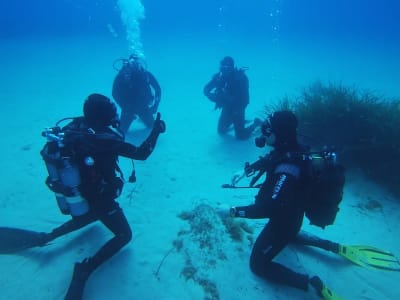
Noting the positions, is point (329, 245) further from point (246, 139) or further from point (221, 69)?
point (221, 69)

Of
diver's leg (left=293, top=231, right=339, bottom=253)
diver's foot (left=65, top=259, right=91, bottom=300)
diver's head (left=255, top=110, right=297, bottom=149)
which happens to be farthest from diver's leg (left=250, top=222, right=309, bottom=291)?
diver's foot (left=65, top=259, right=91, bottom=300)

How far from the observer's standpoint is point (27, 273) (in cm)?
455

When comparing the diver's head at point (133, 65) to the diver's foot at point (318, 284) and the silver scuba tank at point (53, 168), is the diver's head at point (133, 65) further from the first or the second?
the diver's foot at point (318, 284)

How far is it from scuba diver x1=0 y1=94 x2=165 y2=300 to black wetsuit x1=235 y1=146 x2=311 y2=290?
5.94 ft

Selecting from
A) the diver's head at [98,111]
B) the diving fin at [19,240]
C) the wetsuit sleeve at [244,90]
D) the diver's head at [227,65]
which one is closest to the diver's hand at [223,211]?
the diver's head at [98,111]

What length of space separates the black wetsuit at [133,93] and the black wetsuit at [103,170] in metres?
5.56

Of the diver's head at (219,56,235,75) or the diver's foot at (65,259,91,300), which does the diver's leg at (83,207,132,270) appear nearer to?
the diver's foot at (65,259,91,300)

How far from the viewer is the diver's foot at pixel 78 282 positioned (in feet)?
12.6

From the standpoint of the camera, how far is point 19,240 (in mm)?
5020

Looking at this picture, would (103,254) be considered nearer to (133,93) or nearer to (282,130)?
(282,130)

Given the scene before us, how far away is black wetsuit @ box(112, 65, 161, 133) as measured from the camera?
9680 mm

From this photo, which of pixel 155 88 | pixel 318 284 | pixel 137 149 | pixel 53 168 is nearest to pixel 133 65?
pixel 155 88

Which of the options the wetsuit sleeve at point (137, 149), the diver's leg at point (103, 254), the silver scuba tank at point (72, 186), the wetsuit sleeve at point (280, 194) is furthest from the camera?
the wetsuit sleeve at point (137, 149)

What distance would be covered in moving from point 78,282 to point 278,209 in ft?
9.22
